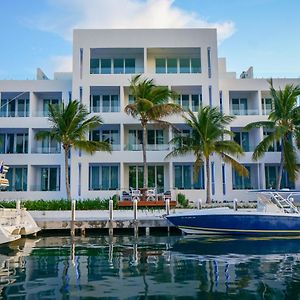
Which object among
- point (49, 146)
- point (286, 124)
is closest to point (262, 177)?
point (286, 124)

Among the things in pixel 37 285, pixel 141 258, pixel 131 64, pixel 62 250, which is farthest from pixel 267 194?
pixel 131 64

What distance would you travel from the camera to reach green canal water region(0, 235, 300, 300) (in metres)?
9.11

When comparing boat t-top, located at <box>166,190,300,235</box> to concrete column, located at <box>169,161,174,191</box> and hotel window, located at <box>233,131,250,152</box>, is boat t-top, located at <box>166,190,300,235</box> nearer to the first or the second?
concrete column, located at <box>169,161,174,191</box>

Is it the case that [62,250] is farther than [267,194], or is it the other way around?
[267,194]

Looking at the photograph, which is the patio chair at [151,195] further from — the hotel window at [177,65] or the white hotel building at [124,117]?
the hotel window at [177,65]

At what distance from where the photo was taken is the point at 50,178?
3061 cm

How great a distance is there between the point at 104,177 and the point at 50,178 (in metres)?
4.47

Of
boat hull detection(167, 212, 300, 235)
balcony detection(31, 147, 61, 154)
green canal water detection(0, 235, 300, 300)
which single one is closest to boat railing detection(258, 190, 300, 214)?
boat hull detection(167, 212, 300, 235)

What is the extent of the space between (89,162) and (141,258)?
51.3 ft

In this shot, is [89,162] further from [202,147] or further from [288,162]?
[288,162]

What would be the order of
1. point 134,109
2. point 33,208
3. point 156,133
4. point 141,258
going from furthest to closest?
point 156,133 < point 134,109 < point 33,208 < point 141,258

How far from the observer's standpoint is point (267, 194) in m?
19.2

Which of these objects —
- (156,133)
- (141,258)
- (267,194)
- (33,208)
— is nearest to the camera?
(141,258)

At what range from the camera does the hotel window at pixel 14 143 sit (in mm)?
30697
